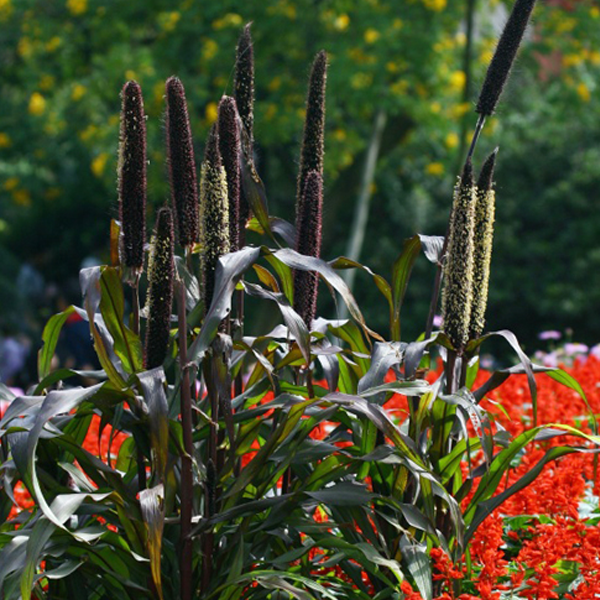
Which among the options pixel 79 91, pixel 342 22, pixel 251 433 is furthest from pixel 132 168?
pixel 79 91

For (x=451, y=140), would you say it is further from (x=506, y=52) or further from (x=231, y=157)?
(x=231, y=157)

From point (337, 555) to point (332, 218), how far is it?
1119 centimetres

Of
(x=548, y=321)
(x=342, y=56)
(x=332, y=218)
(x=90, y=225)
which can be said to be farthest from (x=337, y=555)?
(x=90, y=225)

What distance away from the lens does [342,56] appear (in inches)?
412

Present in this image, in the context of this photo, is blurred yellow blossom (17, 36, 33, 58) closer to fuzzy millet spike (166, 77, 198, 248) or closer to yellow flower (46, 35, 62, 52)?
yellow flower (46, 35, 62, 52)

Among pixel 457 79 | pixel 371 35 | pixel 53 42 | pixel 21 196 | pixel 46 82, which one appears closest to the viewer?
pixel 371 35

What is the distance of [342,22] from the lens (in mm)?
11336

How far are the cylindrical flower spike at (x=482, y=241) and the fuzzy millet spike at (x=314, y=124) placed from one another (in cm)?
44

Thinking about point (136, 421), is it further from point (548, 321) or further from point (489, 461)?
point (548, 321)

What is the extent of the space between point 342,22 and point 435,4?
1103mm

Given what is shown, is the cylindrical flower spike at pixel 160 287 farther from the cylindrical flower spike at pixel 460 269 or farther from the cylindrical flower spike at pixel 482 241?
the cylindrical flower spike at pixel 482 241

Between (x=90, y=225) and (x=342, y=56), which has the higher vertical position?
(x=342, y=56)

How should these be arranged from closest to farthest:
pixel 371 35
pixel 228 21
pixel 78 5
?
pixel 371 35, pixel 228 21, pixel 78 5

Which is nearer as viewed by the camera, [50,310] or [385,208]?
[50,310]
